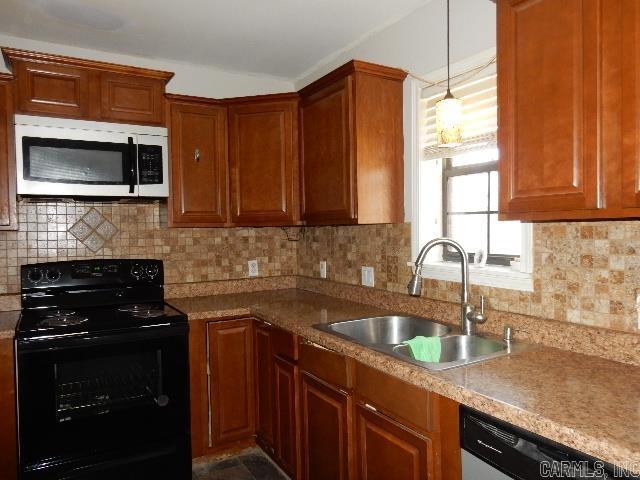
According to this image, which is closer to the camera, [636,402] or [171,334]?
[636,402]

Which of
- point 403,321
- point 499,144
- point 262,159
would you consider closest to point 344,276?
point 403,321

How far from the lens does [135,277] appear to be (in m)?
2.82

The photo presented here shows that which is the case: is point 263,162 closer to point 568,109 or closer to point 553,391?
point 568,109

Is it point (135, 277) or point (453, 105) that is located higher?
point (453, 105)

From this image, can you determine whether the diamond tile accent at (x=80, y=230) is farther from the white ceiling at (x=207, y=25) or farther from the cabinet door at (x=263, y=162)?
the white ceiling at (x=207, y=25)

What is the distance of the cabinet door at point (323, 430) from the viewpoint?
6.09 feet

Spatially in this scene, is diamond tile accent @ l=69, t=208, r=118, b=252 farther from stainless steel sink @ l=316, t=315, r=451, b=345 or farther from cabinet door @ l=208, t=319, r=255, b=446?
stainless steel sink @ l=316, t=315, r=451, b=345

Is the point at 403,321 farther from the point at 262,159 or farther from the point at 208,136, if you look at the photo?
the point at 208,136

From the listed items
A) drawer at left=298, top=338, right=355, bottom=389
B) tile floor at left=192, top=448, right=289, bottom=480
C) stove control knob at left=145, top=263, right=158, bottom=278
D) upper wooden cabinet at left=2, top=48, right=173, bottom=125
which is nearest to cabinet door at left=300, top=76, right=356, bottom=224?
drawer at left=298, top=338, right=355, bottom=389

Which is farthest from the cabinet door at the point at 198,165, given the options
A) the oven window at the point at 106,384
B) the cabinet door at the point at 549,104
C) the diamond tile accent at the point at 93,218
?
the cabinet door at the point at 549,104

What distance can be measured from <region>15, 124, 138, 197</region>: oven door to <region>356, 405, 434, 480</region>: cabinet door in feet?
5.92

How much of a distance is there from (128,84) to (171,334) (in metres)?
1.45

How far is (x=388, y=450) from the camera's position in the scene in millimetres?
1600

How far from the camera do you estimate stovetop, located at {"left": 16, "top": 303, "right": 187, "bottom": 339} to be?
212 cm
